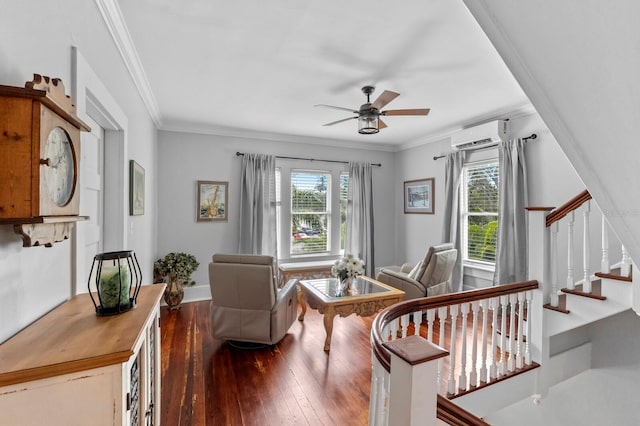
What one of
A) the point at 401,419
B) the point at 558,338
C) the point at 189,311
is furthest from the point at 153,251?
the point at 558,338

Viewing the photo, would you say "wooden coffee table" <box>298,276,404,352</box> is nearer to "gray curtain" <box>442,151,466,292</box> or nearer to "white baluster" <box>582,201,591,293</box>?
"white baluster" <box>582,201,591,293</box>

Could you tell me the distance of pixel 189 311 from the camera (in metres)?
4.18

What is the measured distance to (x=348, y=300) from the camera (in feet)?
10.2

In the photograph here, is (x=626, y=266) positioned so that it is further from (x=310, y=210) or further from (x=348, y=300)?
(x=310, y=210)

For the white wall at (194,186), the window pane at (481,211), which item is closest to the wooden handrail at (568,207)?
the window pane at (481,211)

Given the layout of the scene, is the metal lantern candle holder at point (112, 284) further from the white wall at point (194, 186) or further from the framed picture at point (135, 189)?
the white wall at point (194, 186)

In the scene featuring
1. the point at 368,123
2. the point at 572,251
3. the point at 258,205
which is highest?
the point at 368,123

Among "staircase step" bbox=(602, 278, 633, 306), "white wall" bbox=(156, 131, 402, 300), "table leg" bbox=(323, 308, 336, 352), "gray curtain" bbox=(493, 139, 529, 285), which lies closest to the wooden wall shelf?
"table leg" bbox=(323, 308, 336, 352)

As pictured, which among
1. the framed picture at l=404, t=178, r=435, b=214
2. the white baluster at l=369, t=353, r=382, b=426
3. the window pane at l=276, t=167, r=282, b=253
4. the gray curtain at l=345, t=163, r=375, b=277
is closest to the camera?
the white baluster at l=369, t=353, r=382, b=426

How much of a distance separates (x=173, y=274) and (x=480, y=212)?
445 cm

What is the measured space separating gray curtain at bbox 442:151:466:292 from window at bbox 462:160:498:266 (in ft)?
0.46

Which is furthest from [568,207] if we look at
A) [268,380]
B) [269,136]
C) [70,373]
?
[269,136]

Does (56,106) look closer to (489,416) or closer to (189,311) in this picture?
(489,416)

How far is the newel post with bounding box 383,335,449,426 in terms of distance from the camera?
1.04 metres
